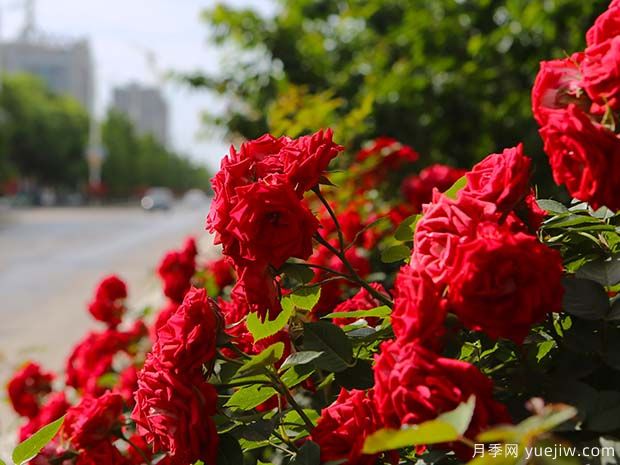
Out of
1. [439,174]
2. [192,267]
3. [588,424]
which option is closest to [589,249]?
[588,424]

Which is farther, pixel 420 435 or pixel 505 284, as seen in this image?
pixel 505 284

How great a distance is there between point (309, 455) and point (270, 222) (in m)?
0.27

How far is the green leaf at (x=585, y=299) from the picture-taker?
0.94 metres

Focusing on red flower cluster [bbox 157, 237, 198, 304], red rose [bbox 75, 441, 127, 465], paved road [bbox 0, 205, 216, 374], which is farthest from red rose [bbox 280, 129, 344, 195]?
paved road [bbox 0, 205, 216, 374]

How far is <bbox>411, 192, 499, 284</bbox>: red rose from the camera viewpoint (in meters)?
0.88

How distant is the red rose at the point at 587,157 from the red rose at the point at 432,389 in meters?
0.24

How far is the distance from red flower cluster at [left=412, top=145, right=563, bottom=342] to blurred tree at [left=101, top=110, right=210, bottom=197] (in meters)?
74.1

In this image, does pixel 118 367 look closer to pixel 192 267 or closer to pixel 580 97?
pixel 192 267

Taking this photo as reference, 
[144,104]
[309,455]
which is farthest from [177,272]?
[144,104]

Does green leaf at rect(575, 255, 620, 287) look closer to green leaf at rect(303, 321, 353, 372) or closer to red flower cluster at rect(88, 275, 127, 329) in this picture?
green leaf at rect(303, 321, 353, 372)

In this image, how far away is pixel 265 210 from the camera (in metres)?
1.03

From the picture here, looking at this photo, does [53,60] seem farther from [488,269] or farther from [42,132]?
[488,269]

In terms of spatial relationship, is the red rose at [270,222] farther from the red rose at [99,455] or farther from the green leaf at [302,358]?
the red rose at [99,455]

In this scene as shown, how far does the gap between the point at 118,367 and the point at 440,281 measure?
2953 millimetres
